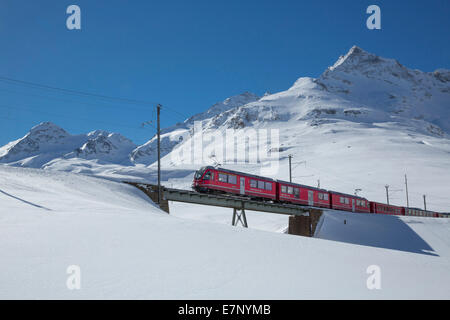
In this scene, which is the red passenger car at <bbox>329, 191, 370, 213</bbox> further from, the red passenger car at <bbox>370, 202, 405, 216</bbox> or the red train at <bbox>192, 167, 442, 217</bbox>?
the red passenger car at <bbox>370, 202, 405, 216</bbox>

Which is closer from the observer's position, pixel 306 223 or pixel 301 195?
pixel 306 223

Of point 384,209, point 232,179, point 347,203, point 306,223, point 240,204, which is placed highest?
point 232,179

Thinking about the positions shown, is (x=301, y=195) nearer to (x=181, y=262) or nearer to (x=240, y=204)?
(x=240, y=204)

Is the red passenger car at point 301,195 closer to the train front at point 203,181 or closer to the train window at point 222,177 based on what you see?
the train window at point 222,177

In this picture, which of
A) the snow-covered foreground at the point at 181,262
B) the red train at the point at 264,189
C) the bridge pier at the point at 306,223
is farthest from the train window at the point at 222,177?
the snow-covered foreground at the point at 181,262

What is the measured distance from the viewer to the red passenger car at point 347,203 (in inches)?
1473

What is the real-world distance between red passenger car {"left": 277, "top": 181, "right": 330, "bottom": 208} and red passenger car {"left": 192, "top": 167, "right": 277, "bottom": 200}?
1168 mm

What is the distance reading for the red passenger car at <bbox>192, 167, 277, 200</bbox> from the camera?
Result: 88.3 ft

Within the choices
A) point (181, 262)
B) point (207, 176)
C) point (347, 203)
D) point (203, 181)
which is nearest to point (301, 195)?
point (347, 203)

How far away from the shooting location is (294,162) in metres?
113

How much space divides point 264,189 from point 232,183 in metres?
3.90

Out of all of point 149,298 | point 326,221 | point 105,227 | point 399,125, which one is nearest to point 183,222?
point 105,227

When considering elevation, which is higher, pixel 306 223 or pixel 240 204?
pixel 240 204

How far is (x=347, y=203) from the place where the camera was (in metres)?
39.1
